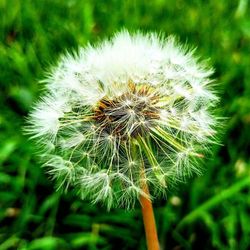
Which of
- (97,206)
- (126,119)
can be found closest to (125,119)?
(126,119)

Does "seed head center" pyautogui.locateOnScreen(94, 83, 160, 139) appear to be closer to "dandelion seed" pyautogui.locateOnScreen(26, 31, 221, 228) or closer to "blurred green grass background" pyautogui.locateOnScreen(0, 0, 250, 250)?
"dandelion seed" pyautogui.locateOnScreen(26, 31, 221, 228)

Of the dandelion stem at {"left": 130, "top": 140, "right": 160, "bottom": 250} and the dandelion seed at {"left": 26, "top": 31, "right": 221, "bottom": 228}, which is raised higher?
the dandelion seed at {"left": 26, "top": 31, "right": 221, "bottom": 228}

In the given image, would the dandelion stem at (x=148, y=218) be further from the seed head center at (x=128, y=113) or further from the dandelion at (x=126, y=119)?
the seed head center at (x=128, y=113)

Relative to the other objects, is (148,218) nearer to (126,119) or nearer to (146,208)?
(146,208)

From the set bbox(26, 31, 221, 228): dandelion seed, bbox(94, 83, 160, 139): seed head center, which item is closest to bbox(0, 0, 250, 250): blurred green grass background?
bbox(26, 31, 221, 228): dandelion seed

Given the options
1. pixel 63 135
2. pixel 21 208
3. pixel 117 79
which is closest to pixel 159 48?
pixel 117 79

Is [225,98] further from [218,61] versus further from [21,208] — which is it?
[21,208]

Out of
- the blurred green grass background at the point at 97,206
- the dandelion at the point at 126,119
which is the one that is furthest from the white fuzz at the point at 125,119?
the blurred green grass background at the point at 97,206
